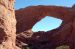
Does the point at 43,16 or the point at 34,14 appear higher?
the point at 34,14

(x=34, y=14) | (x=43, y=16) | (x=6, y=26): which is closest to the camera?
(x=6, y=26)

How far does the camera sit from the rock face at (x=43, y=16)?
2620 centimetres

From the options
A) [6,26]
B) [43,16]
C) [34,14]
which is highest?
[6,26]

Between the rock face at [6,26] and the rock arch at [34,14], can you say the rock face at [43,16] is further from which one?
the rock face at [6,26]

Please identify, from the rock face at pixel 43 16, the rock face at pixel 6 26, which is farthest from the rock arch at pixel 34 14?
the rock face at pixel 6 26

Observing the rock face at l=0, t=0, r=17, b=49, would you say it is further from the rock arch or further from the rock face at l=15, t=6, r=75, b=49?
the rock arch

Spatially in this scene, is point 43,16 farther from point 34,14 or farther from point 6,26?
point 6,26

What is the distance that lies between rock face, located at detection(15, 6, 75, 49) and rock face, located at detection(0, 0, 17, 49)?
18.9 metres

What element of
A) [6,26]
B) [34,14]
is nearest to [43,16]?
[34,14]

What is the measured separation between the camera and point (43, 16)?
28156 mm

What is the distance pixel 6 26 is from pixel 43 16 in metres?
22.1

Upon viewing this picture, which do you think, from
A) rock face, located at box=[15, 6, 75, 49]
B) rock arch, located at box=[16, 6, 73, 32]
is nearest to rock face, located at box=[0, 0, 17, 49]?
rock face, located at box=[15, 6, 75, 49]

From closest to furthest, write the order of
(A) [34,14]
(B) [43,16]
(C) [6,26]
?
(C) [6,26]
(B) [43,16]
(A) [34,14]

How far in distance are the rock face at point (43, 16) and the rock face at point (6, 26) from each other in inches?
744
